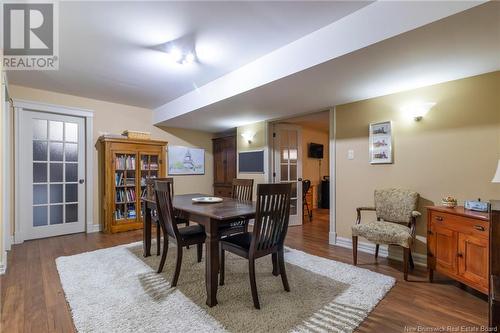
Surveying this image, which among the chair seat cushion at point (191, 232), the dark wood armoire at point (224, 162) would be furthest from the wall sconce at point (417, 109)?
the dark wood armoire at point (224, 162)

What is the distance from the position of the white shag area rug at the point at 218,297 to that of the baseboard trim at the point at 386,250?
639 mm

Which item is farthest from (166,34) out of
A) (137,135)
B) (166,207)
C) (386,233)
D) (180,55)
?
(386,233)

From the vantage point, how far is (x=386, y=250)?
9.54ft

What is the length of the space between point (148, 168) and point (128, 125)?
0.89m

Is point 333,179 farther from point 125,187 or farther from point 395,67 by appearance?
point 125,187

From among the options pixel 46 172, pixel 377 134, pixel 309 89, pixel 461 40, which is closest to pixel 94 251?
pixel 46 172

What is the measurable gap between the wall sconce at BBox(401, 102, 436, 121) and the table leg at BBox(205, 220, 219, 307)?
2.45 meters

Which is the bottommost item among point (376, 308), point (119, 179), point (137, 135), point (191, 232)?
point (376, 308)

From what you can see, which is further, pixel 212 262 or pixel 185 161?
pixel 185 161

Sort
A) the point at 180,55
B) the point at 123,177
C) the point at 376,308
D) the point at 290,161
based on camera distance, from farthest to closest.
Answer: the point at 290,161 < the point at 123,177 < the point at 180,55 < the point at 376,308

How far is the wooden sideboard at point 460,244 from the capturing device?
1859 millimetres

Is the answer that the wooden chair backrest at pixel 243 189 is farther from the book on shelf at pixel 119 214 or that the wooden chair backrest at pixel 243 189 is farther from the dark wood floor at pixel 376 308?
the book on shelf at pixel 119 214

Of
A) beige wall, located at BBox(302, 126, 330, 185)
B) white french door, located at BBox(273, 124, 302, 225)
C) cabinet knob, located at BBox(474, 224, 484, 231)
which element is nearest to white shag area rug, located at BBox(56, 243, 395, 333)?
cabinet knob, located at BBox(474, 224, 484, 231)

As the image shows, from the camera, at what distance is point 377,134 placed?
9.87 ft
